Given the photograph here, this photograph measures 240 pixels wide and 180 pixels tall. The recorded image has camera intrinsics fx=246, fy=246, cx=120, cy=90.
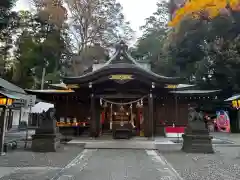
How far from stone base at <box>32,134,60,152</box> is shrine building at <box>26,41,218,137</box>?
5.07m

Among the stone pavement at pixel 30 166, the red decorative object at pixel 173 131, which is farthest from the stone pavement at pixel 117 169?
the red decorative object at pixel 173 131

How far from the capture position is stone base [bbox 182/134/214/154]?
34.2 ft

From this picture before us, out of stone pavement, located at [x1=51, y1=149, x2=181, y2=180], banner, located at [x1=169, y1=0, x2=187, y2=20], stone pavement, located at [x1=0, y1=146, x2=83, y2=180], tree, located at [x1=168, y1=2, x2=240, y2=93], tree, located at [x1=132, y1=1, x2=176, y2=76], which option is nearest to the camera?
stone pavement, located at [x1=0, y1=146, x2=83, y2=180]

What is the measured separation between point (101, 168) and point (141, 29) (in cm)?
3919

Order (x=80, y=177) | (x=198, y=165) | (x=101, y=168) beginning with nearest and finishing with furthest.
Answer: (x=80, y=177)
(x=101, y=168)
(x=198, y=165)

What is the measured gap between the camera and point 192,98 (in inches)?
696

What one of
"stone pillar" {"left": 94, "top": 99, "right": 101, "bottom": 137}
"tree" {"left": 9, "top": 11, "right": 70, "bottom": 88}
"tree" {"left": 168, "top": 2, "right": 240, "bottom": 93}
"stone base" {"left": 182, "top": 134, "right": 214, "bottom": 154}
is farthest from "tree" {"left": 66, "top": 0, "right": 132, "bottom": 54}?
"stone base" {"left": 182, "top": 134, "right": 214, "bottom": 154}

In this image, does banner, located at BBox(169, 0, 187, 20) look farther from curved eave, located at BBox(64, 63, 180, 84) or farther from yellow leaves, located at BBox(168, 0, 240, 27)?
curved eave, located at BBox(64, 63, 180, 84)

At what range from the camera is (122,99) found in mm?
16953

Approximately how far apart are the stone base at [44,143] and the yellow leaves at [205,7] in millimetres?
21902

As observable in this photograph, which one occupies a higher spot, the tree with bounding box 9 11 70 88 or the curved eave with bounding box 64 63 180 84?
the tree with bounding box 9 11 70 88

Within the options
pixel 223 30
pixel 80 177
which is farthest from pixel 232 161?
pixel 223 30

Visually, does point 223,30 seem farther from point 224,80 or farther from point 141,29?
point 141,29

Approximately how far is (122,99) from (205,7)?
16.6 m
